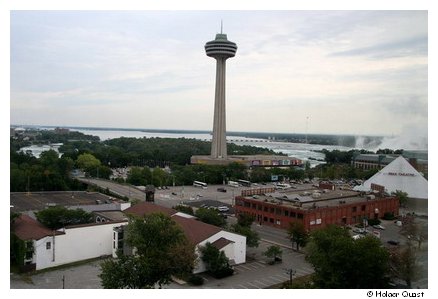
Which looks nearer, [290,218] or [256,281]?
[256,281]

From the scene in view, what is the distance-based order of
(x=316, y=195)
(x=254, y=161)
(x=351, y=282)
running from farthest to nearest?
(x=254, y=161)
(x=316, y=195)
(x=351, y=282)

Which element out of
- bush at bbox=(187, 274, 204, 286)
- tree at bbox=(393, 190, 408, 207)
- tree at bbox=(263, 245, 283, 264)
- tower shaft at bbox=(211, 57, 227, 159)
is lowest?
bush at bbox=(187, 274, 204, 286)

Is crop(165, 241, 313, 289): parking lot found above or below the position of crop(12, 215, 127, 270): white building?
below

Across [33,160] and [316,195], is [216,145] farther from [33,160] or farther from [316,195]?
[316,195]

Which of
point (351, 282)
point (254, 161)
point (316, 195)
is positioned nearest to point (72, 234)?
point (351, 282)

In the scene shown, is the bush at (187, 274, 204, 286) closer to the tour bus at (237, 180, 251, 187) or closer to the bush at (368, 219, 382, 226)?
the bush at (368, 219, 382, 226)

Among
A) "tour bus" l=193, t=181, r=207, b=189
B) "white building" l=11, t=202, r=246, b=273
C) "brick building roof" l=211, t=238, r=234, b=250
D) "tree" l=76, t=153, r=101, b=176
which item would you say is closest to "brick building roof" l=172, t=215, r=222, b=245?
"white building" l=11, t=202, r=246, b=273

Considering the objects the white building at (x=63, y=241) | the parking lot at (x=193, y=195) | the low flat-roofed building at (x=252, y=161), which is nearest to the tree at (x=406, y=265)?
the white building at (x=63, y=241)
